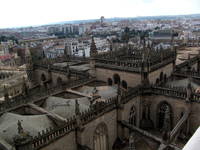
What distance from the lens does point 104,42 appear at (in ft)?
550

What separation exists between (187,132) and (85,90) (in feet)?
44.7

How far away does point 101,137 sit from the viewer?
21.8m

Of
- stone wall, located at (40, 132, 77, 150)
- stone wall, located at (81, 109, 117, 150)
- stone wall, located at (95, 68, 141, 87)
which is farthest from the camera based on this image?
stone wall, located at (95, 68, 141, 87)

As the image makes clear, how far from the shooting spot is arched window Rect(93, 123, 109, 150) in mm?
21050

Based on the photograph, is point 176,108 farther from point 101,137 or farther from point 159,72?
point 101,137

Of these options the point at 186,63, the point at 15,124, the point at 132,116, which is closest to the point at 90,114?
the point at 15,124

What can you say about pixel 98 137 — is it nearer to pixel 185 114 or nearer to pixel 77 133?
pixel 77 133

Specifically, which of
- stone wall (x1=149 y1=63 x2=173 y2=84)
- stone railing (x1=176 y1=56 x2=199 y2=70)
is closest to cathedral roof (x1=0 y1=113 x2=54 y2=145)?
stone wall (x1=149 y1=63 x2=173 y2=84)

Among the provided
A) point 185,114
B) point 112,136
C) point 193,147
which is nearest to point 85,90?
point 112,136

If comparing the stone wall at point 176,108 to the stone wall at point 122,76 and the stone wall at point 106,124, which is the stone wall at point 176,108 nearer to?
the stone wall at point 122,76

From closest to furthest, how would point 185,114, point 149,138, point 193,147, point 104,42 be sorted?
1. point 193,147
2. point 149,138
3. point 185,114
4. point 104,42

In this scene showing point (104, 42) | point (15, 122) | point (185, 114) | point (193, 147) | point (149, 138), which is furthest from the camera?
point (104, 42)

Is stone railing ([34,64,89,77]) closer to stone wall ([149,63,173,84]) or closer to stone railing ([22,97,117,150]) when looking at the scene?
stone wall ([149,63,173,84])

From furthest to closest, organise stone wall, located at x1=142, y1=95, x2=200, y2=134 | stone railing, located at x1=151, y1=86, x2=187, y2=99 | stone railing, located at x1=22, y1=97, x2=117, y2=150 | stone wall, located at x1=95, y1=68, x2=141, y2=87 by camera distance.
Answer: stone wall, located at x1=95, y1=68, x2=141, y2=87 < stone railing, located at x1=151, y1=86, x2=187, y2=99 < stone wall, located at x1=142, y1=95, x2=200, y2=134 < stone railing, located at x1=22, y1=97, x2=117, y2=150
